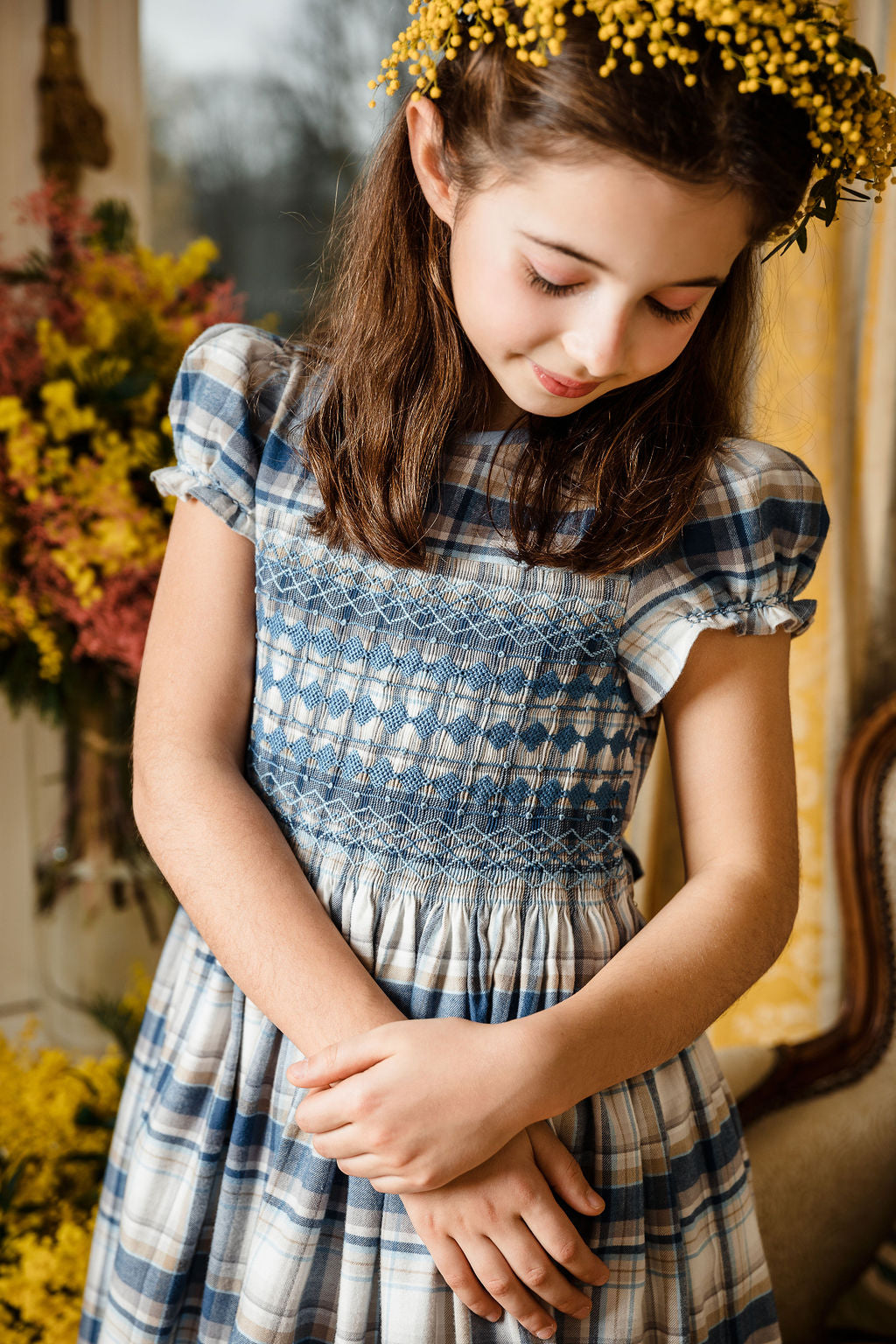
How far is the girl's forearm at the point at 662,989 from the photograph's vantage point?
658 millimetres

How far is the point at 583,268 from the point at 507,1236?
0.61 m

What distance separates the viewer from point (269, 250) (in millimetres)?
1674

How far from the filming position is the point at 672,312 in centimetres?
65

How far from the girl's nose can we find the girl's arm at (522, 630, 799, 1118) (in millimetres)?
220

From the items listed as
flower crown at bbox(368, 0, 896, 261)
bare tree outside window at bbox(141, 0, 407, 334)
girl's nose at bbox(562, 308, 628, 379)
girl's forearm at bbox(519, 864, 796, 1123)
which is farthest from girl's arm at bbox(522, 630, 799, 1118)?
bare tree outside window at bbox(141, 0, 407, 334)

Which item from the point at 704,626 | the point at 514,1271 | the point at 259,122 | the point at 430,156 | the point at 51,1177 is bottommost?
the point at 51,1177

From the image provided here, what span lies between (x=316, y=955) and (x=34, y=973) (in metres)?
1.37

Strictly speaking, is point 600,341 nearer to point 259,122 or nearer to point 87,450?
point 87,450

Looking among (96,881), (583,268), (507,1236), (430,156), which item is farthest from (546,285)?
(96,881)

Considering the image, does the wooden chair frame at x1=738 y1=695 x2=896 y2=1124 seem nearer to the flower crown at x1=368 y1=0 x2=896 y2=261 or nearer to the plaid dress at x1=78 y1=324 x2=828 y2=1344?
the plaid dress at x1=78 y1=324 x2=828 y2=1344

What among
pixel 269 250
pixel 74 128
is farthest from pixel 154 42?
pixel 269 250

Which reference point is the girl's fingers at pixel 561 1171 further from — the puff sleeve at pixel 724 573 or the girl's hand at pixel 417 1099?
the puff sleeve at pixel 724 573

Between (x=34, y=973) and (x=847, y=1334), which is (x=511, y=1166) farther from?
(x=34, y=973)

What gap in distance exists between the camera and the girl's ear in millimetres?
688
